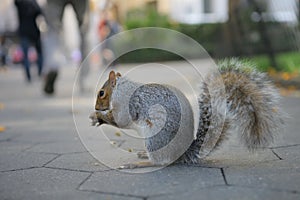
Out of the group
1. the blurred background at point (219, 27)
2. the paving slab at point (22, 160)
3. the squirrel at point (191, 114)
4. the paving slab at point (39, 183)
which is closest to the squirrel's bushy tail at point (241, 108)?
the squirrel at point (191, 114)

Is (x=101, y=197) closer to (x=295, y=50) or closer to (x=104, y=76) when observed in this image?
(x=104, y=76)

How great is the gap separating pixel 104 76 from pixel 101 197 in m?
0.98

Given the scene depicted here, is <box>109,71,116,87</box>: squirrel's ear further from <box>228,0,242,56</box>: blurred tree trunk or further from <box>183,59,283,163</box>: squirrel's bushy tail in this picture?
<box>228,0,242,56</box>: blurred tree trunk

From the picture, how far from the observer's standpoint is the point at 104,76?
2.98 meters

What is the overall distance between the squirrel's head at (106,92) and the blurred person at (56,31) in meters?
3.97

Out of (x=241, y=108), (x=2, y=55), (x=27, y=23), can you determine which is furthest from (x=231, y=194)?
(x=2, y=55)

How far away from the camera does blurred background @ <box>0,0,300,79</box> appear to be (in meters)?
8.24

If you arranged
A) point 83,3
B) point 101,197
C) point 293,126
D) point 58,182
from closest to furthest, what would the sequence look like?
1. point 101,197
2. point 58,182
3. point 293,126
4. point 83,3

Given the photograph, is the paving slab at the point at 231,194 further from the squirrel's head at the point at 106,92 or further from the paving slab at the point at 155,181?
the squirrel's head at the point at 106,92

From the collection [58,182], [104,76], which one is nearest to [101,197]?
[58,182]

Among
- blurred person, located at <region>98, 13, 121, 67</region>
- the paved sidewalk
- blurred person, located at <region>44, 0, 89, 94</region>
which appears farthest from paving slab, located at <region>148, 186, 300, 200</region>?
blurred person, located at <region>98, 13, 121, 67</region>

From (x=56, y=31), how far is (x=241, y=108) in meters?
4.87

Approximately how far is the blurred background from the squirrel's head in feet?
14.6

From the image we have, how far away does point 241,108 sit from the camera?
8.36 ft
